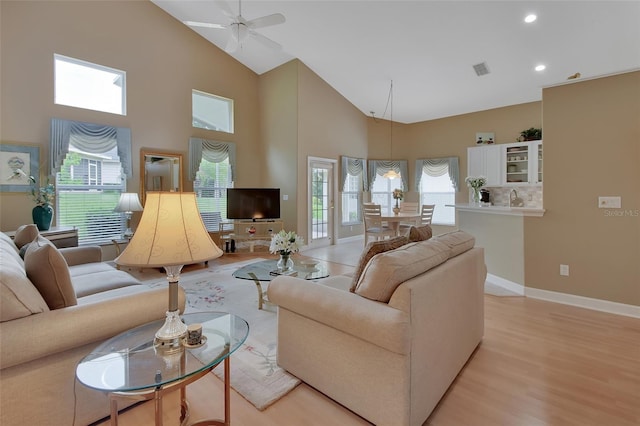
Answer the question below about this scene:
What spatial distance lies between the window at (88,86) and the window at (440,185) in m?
6.93

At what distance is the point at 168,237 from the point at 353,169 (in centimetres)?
668

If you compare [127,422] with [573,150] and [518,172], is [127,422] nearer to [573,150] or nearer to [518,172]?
[573,150]

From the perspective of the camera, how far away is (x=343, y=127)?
739cm

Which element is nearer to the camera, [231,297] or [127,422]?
[127,422]

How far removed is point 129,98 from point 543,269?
6.66m

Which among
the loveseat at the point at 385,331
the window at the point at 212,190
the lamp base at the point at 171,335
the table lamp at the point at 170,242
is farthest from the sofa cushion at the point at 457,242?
the window at the point at 212,190

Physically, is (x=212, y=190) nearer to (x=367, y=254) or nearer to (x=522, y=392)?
(x=367, y=254)

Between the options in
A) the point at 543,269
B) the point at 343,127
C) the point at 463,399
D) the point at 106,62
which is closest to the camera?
the point at 463,399

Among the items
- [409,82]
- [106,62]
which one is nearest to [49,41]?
[106,62]

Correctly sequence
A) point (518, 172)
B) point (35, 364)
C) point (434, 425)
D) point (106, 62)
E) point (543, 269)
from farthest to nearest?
1. point (518, 172)
2. point (106, 62)
3. point (543, 269)
4. point (434, 425)
5. point (35, 364)

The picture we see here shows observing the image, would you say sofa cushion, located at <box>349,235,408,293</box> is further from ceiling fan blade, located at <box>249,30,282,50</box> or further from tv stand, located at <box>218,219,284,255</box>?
tv stand, located at <box>218,219,284,255</box>

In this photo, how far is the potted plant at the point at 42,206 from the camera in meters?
3.92

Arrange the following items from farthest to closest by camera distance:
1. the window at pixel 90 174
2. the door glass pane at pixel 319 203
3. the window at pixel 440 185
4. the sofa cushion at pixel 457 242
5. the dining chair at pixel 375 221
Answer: the window at pixel 440 185 → the door glass pane at pixel 319 203 → the dining chair at pixel 375 221 → the window at pixel 90 174 → the sofa cushion at pixel 457 242

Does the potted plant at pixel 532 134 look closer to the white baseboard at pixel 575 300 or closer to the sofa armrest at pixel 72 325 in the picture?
the white baseboard at pixel 575 300
